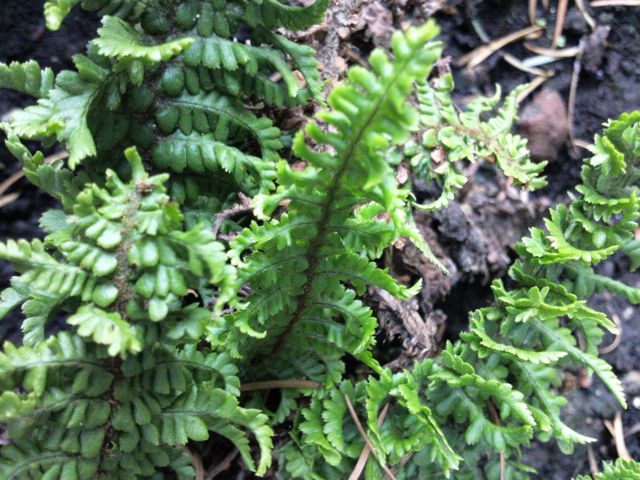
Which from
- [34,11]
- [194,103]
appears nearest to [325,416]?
[194,103]

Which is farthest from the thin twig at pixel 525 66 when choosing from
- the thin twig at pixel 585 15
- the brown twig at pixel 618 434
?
the brown twig at pixel 618 434

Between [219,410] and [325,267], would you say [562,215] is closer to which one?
[325,267]

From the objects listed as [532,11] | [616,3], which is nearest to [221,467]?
[532,11]

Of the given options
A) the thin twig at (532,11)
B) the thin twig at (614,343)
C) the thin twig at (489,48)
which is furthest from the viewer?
the thin twig at (532,11)

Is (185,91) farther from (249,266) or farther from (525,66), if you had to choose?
(525,66)

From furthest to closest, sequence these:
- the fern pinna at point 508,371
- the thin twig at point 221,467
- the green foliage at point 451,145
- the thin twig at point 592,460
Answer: the thin twig at point 592,460 < the green foliage at point 451,145 < the thin twig at point 221,467 < the fern pinna at point 508,371

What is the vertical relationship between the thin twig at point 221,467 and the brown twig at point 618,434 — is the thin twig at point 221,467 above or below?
above

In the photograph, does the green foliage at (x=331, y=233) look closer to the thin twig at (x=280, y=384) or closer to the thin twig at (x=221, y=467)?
the thin twig at (x=280, y=384)

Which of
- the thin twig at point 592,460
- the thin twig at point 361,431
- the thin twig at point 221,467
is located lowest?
the thin twig at point 592,460
